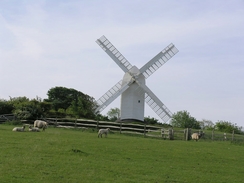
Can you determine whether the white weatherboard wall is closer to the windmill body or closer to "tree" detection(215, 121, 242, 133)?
the windmill body

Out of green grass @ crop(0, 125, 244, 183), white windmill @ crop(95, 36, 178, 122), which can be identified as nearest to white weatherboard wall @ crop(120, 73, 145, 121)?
white windmill @ crop(95, 36, 178, 122)

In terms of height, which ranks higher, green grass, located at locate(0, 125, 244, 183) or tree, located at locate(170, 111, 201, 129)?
tree, located at locate(170, 111, 201, 129)

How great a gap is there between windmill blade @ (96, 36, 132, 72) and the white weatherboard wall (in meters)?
2.47

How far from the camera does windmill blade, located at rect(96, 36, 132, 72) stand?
45312 mm

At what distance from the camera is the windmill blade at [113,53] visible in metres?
45.3

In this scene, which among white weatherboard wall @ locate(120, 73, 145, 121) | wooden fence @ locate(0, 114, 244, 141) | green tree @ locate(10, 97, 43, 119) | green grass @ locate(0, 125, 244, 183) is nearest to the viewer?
green grass @ locate(0, 125, 244, 183)

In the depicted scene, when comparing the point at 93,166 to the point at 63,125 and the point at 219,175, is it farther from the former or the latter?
the point at 63,125

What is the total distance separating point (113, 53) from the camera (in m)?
46.3

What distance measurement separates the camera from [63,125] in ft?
119

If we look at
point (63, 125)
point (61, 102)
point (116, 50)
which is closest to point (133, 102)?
point (116, 50)

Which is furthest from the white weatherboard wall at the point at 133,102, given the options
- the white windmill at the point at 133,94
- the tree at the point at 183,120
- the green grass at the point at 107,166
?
the green grass at the point at 107,166

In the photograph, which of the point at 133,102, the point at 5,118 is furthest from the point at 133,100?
the point at 5,118

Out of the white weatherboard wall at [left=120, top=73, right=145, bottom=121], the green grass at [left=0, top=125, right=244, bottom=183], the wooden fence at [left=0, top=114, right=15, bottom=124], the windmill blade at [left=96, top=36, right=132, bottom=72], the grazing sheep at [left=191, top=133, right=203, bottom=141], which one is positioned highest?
the windmill blade at [left=96, top=36, right=132, bottom=72]

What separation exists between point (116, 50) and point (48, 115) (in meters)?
11.8
